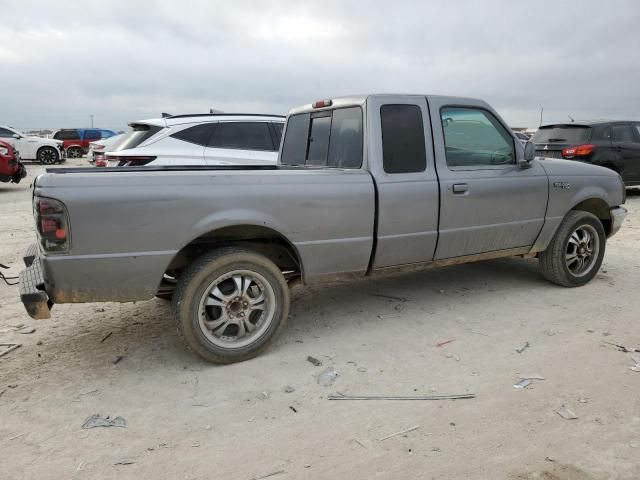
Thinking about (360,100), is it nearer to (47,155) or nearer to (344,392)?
(344,392)

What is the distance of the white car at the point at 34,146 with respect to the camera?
21.2 metres

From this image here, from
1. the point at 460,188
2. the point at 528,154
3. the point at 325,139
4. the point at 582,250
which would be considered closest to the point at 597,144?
the point at 582,250

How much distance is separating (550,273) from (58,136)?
32.1m

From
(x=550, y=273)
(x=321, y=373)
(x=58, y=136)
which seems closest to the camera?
(x=321, y=373)

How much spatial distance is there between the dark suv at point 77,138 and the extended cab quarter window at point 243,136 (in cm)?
2605

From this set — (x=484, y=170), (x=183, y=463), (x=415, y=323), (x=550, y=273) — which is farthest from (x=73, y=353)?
(x=550, y=273)

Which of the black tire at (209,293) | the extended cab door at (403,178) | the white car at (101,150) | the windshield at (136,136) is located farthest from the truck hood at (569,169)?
the white car at (101,150)

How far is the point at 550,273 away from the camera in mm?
5125

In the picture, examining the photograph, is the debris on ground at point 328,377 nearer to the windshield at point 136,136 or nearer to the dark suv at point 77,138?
the windshield at point 136,136

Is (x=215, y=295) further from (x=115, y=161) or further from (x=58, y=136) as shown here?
(x=58, y=136)

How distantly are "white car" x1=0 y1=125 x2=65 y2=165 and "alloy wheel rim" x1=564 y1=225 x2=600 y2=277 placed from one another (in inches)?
878

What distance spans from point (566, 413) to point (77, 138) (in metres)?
33.1

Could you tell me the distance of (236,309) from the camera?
356cm

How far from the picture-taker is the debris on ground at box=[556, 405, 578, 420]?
283cm
